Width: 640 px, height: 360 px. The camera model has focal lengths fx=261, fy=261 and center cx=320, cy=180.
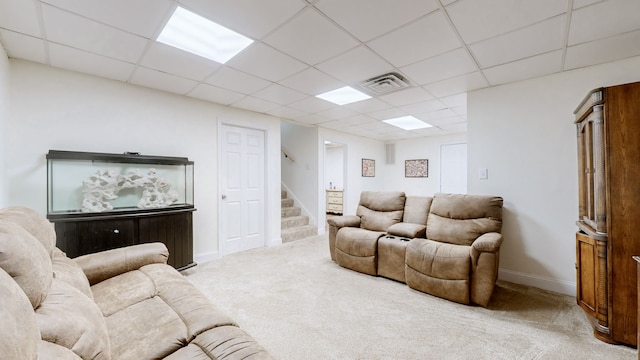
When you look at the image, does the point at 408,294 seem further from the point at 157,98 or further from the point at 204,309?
the point at 157,98

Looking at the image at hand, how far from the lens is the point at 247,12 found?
1.83m

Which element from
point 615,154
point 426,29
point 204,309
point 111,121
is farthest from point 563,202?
point 111,121

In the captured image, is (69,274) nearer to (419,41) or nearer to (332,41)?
(332,41)

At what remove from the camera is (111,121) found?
3045 millimetres

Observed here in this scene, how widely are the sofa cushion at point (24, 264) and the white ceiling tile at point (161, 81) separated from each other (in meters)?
2.41

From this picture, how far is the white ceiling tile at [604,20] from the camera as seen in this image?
69.0 inches

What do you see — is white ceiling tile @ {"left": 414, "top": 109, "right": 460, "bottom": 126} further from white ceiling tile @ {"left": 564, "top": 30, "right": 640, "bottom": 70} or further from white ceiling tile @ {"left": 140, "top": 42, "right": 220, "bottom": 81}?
white ceiling tile @ {"left": 140, "top": 42, "right": 220, "bottom": 81}

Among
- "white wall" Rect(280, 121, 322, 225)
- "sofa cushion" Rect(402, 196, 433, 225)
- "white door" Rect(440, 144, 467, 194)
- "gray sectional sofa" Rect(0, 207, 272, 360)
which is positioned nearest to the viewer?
"gray sectional sofa" Rect(0, 207, 272, 360)

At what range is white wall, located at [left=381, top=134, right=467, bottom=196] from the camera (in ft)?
21.8

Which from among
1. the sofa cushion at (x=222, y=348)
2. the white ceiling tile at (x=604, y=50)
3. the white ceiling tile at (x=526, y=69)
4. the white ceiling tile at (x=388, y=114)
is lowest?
the sofa cushion at (x=222, y=348)

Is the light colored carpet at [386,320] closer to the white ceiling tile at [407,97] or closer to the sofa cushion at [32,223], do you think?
the sofa cushion at [32,223]

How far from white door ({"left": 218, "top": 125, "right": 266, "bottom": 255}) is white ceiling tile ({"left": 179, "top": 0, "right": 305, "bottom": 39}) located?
2307mm

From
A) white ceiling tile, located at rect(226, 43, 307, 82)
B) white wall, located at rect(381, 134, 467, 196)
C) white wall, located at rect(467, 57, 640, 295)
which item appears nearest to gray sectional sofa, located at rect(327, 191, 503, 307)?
white wall, located at rect(467, 57, 640, 295)

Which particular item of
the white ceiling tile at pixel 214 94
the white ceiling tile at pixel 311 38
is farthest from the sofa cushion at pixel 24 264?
the white ceiling tile at pixel 214 94
